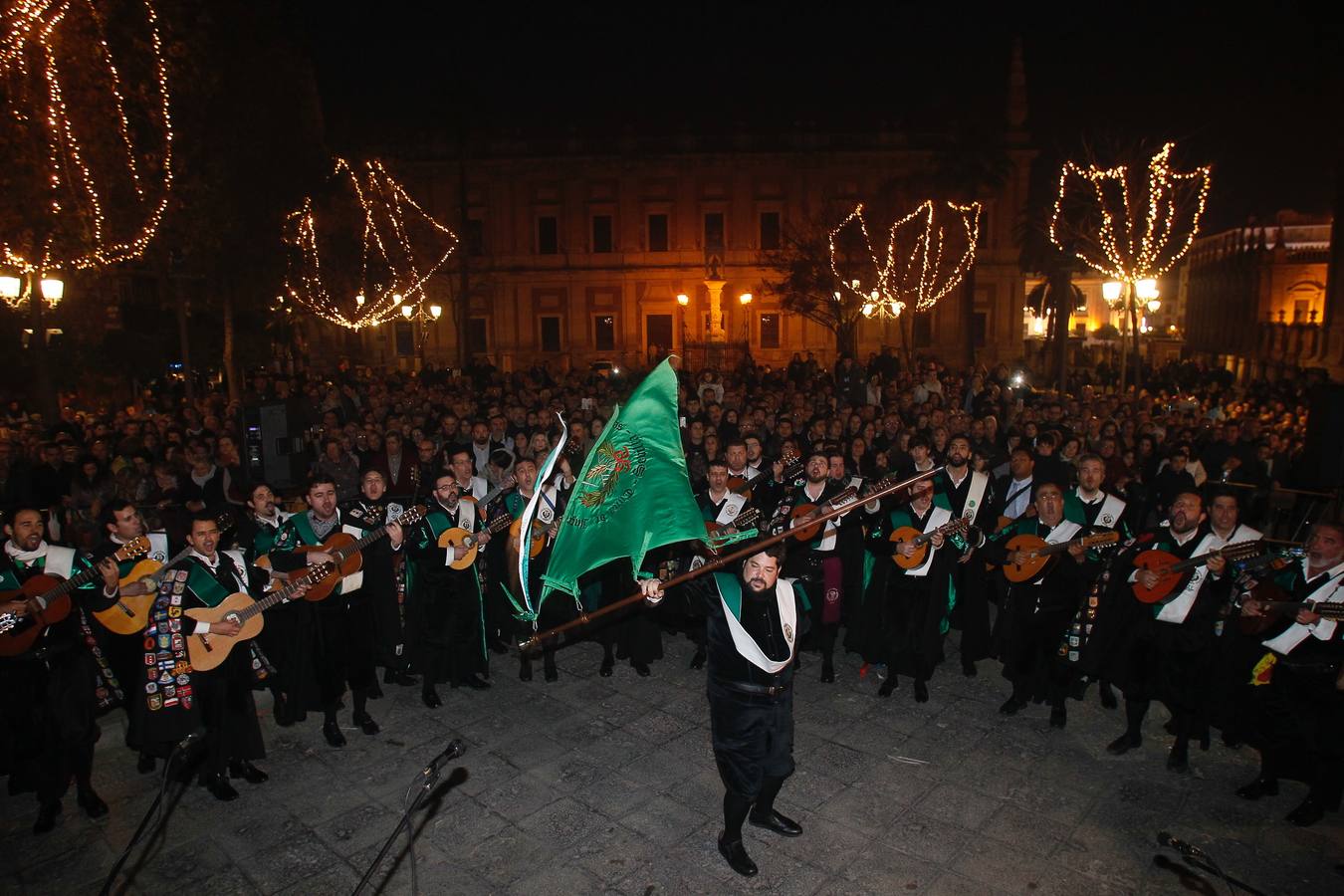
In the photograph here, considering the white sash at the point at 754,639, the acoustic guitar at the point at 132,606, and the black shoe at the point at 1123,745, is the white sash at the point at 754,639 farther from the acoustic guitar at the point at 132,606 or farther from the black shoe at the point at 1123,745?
the acoustic guitar at the point at 132,606

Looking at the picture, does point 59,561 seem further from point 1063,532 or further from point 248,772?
point 1063,532

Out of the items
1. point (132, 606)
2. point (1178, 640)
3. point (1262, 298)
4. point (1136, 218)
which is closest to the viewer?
point (1178, 640)

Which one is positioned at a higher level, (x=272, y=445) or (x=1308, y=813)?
(x=272, y=445)

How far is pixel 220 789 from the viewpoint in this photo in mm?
6145

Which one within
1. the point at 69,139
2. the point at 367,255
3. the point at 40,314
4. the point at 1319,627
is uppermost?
the point at 69,139

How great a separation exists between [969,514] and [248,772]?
262 inches

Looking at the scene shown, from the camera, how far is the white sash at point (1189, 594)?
6.36 m

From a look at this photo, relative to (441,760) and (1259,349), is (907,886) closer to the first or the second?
(441,760)

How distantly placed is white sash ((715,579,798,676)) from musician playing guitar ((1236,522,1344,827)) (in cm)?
345

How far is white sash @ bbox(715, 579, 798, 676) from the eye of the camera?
5039mm

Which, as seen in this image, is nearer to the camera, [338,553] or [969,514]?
[338,553]

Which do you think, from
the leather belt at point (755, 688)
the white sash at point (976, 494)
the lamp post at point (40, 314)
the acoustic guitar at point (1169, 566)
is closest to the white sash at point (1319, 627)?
the acoustic guitar at point (1169, 566)

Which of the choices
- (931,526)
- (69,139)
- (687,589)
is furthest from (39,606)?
(69,139)

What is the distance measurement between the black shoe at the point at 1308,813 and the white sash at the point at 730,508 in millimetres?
4901
